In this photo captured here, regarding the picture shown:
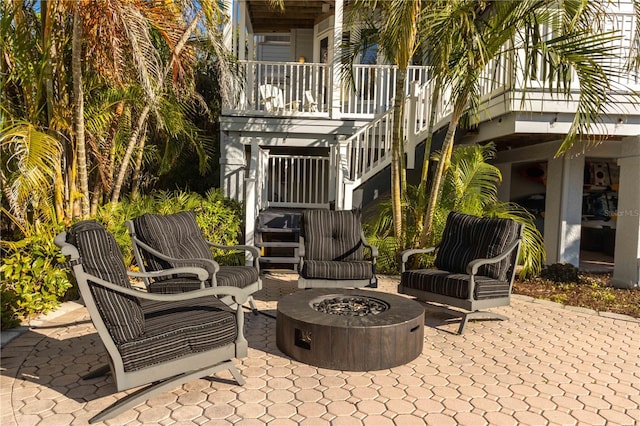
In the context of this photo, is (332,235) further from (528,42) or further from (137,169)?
(137,169)

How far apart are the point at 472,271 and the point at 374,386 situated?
5.49ft

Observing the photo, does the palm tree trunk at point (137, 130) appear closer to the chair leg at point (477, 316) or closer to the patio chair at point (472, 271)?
the patio chair at point (472, 271)

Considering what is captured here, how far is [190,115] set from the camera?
30.0ft

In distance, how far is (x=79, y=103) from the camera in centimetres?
464

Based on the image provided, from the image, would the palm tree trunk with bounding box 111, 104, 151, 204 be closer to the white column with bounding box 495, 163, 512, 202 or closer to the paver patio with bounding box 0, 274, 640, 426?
the paver patio with bounding box 0, 274, 640, 426

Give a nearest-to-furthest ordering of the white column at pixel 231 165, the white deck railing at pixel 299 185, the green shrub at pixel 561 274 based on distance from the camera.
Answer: the green shrub at pixel 561 274 < the white deck railing at pixel 299 185 < the white column at pixel 231 165

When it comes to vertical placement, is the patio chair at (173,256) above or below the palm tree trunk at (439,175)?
below

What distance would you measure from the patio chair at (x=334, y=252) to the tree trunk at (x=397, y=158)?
92 cm

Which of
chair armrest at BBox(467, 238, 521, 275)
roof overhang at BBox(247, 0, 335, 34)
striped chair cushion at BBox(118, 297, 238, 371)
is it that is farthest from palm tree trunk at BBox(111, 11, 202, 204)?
chair armrest at BBox(467, 238, 521, 275)

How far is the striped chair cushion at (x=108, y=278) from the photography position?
254cm

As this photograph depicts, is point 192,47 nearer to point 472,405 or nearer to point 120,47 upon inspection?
point 120,47

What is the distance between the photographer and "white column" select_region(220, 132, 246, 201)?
8.81 metres

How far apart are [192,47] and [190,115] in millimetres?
2842

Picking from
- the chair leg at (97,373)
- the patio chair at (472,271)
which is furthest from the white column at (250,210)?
the chair leg at (97,373)
